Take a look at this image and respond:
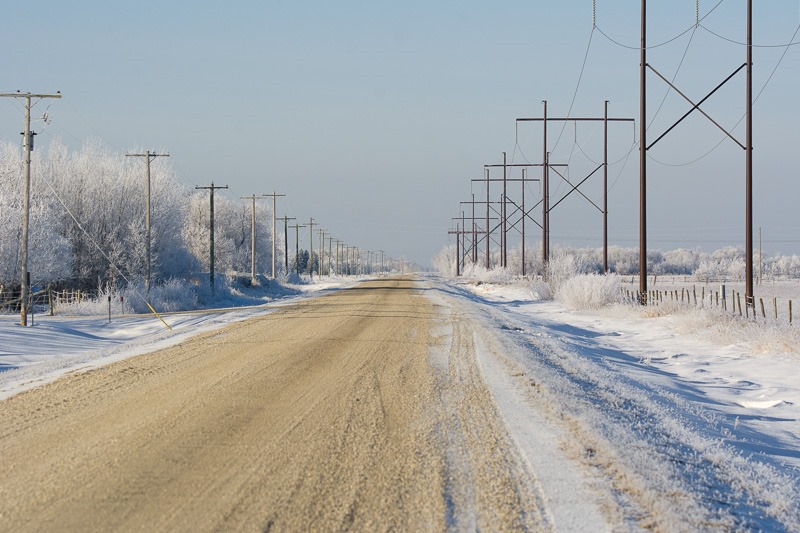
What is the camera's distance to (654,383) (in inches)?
556

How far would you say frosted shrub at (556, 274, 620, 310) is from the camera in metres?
32.7

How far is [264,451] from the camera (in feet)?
23.9

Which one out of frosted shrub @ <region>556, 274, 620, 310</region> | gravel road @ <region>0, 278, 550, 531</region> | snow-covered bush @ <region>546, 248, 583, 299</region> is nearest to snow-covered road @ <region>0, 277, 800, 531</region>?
gravel road @ <region>0, 278, 550, 531</region>

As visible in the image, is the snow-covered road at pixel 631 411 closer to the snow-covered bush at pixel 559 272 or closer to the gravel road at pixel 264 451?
the gravel road at pixel 264 451

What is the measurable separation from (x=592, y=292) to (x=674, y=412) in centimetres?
2290

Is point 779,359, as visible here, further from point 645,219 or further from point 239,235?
point 239,235

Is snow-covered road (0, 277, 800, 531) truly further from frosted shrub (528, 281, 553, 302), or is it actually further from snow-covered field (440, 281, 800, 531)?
frosted shrub (528, 281, 553, 302)

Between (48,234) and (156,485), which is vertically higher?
(48,234)

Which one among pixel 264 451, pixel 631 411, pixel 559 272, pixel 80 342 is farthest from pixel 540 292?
pixel 264 451

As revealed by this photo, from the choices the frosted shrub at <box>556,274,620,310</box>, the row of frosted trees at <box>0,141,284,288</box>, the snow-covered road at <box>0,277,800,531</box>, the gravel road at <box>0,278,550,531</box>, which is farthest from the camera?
the row of frosted trees at <box>0,141,284,288</box>

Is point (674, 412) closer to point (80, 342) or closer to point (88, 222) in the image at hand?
point (80, 342)

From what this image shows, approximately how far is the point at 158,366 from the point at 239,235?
3580 inches

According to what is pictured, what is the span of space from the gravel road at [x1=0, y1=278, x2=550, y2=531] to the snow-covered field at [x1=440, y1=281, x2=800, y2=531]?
711 millimetres

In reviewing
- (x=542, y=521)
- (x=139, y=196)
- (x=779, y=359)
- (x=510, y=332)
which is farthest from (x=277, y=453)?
(x=139, y=196)
